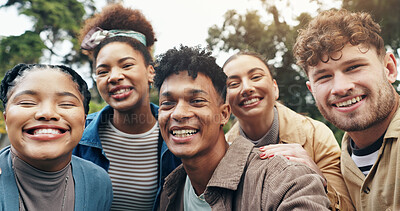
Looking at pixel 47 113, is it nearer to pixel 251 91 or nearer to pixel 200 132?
pixel 200 132

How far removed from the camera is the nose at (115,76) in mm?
3523

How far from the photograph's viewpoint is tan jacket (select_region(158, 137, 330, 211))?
2119 millimetres

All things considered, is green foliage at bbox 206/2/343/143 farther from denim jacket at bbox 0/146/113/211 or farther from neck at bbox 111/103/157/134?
denim jacket at bbox 0/146/113/211

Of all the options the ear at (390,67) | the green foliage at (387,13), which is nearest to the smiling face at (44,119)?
the ear at (390,67)

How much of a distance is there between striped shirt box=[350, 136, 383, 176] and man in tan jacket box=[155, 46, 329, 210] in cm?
86

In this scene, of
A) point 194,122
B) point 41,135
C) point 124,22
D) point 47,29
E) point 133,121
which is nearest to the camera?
point 41,135

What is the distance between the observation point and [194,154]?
2746 millimetres

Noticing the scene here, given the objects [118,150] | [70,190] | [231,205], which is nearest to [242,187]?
[231,205]

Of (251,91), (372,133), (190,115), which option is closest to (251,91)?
(251,91)

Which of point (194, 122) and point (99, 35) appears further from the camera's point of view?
point (99, 35)

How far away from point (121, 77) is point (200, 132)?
1.28 metres

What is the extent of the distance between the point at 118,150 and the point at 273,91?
199 cm

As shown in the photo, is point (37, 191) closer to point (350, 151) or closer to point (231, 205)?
point (231, 205)

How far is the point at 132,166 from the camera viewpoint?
11.9ft
